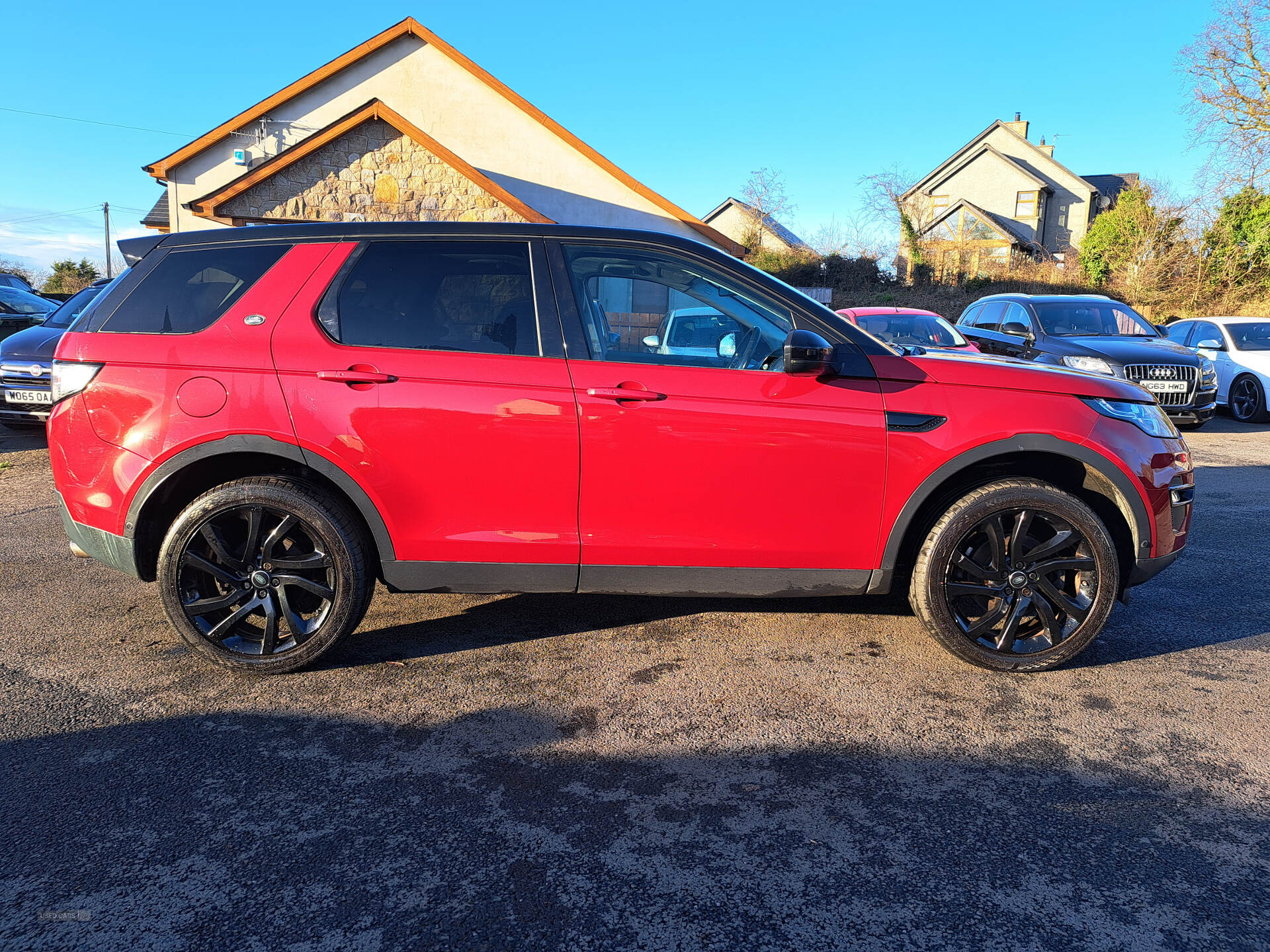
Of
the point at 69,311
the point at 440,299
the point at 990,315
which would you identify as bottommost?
the point at 440,299

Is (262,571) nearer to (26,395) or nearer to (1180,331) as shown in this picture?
(26,395)

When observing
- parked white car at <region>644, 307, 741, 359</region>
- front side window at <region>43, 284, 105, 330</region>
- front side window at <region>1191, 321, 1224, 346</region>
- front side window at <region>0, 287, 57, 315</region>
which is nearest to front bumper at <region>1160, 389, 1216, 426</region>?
front side window at <region>1191, 321, 1224, 346</region>

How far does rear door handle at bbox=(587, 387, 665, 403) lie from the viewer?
10.7 feet

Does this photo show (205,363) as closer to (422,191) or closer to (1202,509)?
(1202,509)

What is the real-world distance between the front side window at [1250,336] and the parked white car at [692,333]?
42.1ft

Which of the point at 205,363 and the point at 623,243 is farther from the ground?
the point at 623,243

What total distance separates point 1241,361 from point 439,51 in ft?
58.6

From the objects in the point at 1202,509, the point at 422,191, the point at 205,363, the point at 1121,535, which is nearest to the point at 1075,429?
the point at 1121,535

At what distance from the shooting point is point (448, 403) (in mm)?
3264

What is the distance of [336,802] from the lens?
8.29ft

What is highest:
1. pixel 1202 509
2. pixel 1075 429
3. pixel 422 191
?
pixel 422 191

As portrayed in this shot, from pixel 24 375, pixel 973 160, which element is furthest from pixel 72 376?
pixel 973 160

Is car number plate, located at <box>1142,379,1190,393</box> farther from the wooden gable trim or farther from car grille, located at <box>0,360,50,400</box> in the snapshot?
car grille, located at <box>0,360,50,400</box>

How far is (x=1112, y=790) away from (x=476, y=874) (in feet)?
6.72
